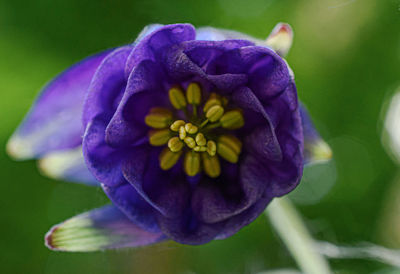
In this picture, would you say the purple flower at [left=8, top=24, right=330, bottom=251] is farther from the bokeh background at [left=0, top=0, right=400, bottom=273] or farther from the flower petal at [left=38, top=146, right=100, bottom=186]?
the bokeh background at [left=0, top=0, right=400, bottom=273]

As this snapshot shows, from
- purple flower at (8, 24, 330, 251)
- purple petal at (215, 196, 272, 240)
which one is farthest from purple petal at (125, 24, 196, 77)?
purple petal at (215, 196, 272, 240)

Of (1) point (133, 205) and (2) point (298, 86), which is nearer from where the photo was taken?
A: (1) point (133, 205)

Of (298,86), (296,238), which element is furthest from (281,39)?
(298,86)

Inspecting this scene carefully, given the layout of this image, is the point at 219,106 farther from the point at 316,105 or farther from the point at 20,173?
the point at 20,173

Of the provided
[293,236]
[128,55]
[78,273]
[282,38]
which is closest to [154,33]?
[128,55]

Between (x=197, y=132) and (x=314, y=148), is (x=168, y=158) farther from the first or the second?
(x=314, y=148)

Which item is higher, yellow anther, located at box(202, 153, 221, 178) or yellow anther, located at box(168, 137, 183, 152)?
yellow anther, located at box(168, 137, 183, 152)
